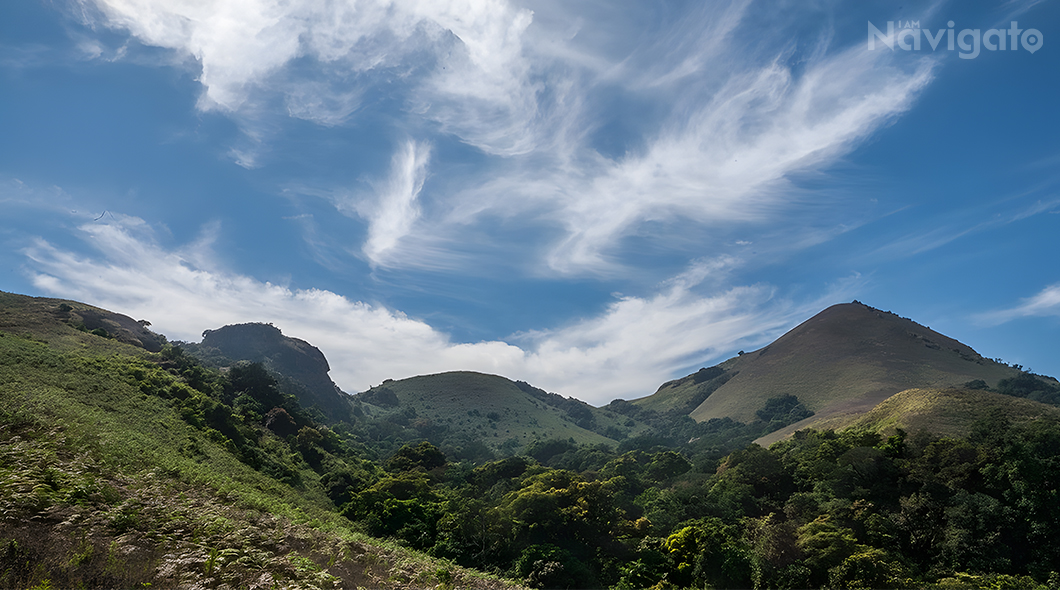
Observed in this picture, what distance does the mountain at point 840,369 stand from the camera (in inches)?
3711

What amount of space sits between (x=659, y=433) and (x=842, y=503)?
4375 inches

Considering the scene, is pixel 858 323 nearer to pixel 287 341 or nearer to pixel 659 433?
pixel 659 433

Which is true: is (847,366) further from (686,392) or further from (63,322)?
(63,322)

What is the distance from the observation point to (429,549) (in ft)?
85.5

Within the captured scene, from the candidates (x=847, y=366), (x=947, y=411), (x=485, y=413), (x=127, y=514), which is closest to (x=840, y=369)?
(x=847, y=366)

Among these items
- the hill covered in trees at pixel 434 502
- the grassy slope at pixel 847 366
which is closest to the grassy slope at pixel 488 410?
the grassy slope at pixel 847 366

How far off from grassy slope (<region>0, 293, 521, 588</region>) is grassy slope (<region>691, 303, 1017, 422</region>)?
89648 millimetres

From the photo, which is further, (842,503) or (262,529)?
(842,503)

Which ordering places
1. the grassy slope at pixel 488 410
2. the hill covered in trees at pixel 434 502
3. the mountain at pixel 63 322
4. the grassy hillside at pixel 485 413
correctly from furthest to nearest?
1. the grassy slope at pixel 488 410
2. the grassy hillside at pixel 485 413
3. the mountain at pixel 63 322
4. the hill covered in trees at pixel 434 502

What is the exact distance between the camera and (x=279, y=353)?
400 ft

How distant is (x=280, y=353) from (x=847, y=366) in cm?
14532

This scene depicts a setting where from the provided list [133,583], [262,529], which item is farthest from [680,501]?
[133,583]

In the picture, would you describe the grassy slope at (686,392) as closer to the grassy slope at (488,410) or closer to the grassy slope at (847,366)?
the grassy slope at (847,366)

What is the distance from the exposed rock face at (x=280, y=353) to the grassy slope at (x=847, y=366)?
102895mm
